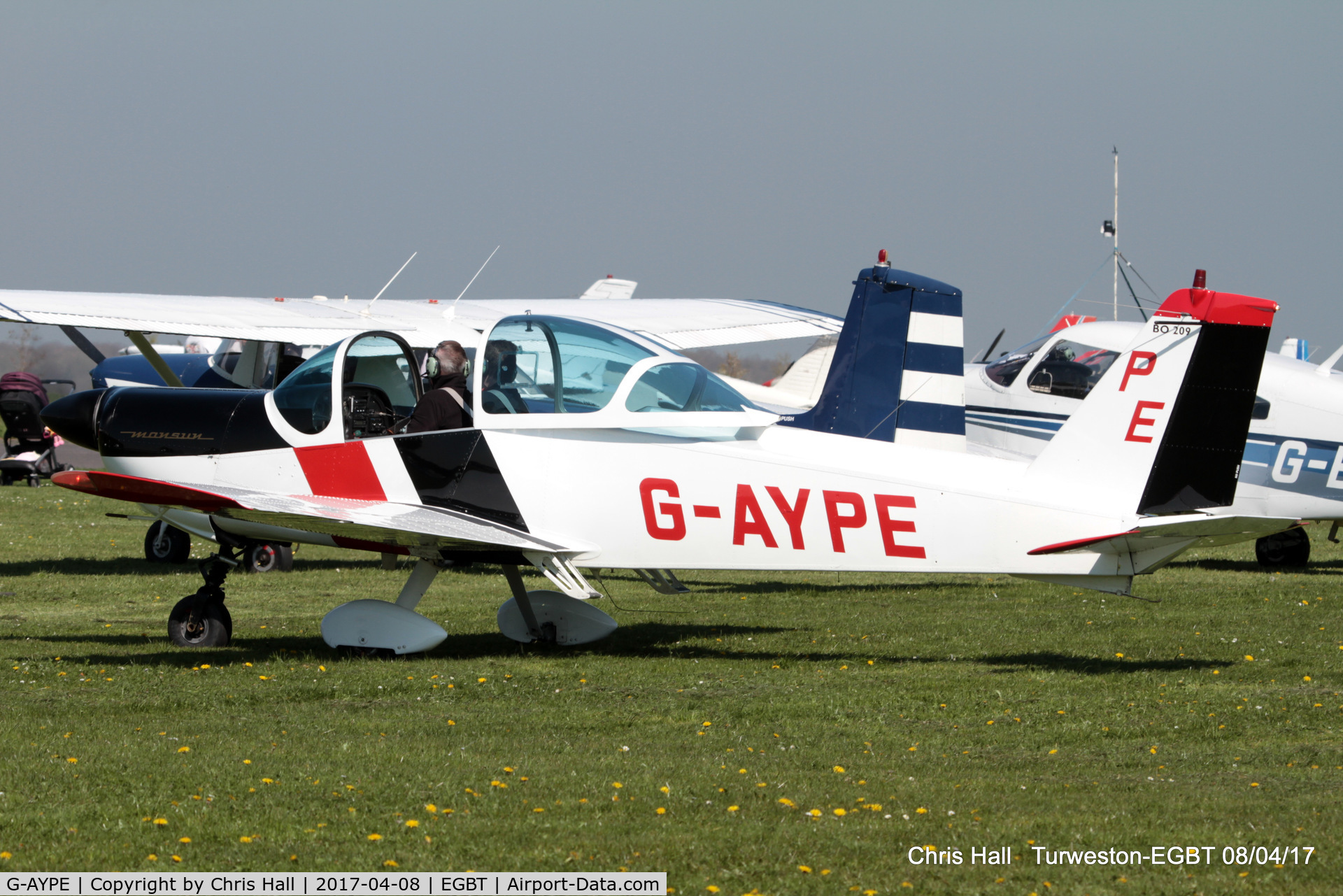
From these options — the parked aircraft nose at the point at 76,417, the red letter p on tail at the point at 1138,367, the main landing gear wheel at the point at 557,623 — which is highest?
the red letter p on tail at the point at 1138,367

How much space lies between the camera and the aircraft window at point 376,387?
8367 millimetres

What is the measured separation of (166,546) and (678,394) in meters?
8.13

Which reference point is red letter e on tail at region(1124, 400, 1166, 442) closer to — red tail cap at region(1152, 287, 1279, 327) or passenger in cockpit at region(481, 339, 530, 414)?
red tail cap at region(1152, 287, 1279, 327)

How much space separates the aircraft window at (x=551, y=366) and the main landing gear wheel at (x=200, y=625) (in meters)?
2.40

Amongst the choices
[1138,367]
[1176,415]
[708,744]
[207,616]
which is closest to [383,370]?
[207,616]

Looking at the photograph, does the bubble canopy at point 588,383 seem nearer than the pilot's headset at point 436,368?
Yes

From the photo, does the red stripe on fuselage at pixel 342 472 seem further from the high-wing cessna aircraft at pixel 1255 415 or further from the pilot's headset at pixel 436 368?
the high-wing cessna aircraft at pixel 1255 415

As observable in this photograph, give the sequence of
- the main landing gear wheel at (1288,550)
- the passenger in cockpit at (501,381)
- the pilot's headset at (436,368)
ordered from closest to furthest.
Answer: the passenger in cockpit at (501,381)
the pilot's headset at (436,368)
the main landing gear wheel at (1288,550)

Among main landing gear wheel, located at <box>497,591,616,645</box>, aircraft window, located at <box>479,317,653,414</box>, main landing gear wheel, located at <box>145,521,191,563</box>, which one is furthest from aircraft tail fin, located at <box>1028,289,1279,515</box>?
main landing gear wheel, located at <box>145,521,191,563</box>

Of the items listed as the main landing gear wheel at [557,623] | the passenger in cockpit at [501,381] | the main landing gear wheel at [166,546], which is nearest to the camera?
the passenger in cockpit at [501,381]

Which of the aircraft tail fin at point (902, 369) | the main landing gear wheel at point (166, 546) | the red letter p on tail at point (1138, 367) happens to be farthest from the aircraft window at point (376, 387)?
the main landing gear wheel at point (166, 546)

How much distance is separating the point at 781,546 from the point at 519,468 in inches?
67.4

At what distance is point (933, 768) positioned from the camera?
17.6 ft

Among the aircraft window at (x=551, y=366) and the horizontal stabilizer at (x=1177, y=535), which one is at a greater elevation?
the aircraft window at (x=551, y=366)
